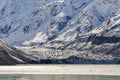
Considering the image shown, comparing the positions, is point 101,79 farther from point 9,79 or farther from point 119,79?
point 9,79

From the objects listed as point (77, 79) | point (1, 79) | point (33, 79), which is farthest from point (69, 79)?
point (1, 79)

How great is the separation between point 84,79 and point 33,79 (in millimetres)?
20284

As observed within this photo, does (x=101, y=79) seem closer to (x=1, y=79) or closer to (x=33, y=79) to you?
(x=33, y=79)

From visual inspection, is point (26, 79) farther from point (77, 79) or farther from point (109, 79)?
point (109, 79)

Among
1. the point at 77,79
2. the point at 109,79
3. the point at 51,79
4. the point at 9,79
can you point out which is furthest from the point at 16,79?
the point at 109,79

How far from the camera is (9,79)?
165 m

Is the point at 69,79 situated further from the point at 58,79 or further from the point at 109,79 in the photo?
the point at 109,79

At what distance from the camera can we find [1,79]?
162250 millimetres

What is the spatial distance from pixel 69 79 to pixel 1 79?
26085mm

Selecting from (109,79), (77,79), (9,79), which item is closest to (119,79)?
(109,79)

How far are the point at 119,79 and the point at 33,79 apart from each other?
108 ft

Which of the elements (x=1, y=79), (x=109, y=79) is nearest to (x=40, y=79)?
(x=1, y=79)

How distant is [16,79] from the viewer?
164375 mm

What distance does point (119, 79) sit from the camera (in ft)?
551
